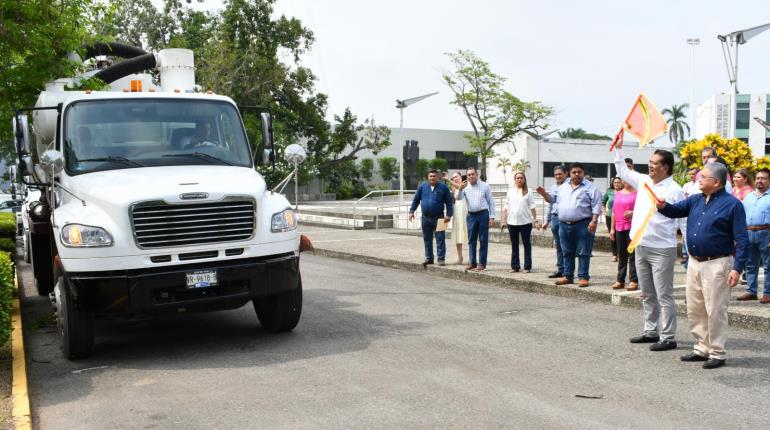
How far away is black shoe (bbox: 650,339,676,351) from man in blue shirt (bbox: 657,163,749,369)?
49 centimetres

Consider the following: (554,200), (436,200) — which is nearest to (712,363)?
(554,200)

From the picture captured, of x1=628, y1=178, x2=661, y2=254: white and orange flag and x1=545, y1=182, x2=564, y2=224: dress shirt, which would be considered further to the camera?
x1=545, y1=182, x2=564, y2=224: dress shirt

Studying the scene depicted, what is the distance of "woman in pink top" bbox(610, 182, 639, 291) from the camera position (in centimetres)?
1051

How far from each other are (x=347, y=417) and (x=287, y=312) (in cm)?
301

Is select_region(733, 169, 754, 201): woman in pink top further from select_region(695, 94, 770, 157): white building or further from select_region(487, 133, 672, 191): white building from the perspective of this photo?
select_region(695, 94, 770, 157): white building

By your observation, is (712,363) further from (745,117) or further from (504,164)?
(745,117)

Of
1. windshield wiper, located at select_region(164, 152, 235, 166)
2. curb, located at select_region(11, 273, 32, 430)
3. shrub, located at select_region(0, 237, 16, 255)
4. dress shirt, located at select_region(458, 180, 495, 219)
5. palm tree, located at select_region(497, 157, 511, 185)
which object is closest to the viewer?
curb, located at select_region(11, 273, 32, 430)

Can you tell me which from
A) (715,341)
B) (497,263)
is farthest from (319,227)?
(715,341)

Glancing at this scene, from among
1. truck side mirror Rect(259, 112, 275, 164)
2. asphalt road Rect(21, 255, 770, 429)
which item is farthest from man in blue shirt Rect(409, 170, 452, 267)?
truck side mirror Rect(259, 112, 275, 164)

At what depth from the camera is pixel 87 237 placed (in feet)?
22.6

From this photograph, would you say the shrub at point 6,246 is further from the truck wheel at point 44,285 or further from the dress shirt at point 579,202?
the dress shirt at point 579,202

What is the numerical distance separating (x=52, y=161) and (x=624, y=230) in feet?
25.1

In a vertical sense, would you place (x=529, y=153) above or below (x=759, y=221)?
above

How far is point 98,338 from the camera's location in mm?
8430
